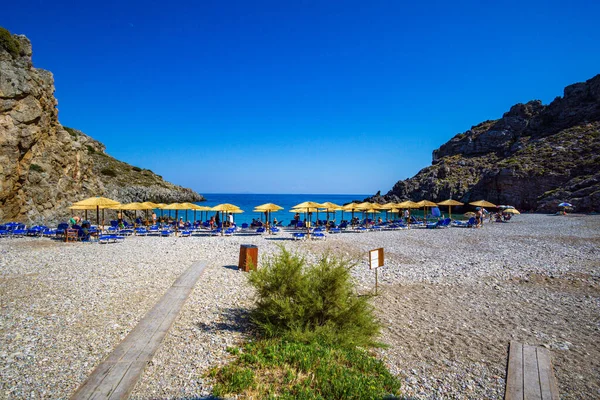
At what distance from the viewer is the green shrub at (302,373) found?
398 cm

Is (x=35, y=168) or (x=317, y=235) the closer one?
(x=317, y=235)

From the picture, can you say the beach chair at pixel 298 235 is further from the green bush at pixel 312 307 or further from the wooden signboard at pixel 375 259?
the green bush at pixel 312 307

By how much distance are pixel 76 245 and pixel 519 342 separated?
1733 cm

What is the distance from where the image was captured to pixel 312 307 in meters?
5.65

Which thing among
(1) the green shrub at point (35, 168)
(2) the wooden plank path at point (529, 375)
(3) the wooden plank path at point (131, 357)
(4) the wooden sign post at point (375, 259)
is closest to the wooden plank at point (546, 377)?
(2) the wooden plank path at point (529, 375)

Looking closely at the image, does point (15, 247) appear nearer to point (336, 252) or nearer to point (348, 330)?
point (336, 252)

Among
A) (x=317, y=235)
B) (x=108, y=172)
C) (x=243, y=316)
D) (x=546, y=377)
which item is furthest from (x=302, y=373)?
(x=108, y=172)

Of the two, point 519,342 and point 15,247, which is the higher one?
point 15,247

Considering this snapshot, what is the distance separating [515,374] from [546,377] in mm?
398

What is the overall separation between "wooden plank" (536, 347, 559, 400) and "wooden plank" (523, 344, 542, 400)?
51 millimetres

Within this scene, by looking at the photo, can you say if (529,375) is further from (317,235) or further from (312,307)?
(317,235)

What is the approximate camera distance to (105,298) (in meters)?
7.28

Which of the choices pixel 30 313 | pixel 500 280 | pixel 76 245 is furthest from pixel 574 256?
pixel 76 245

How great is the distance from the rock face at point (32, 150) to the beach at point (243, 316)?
432 inches
